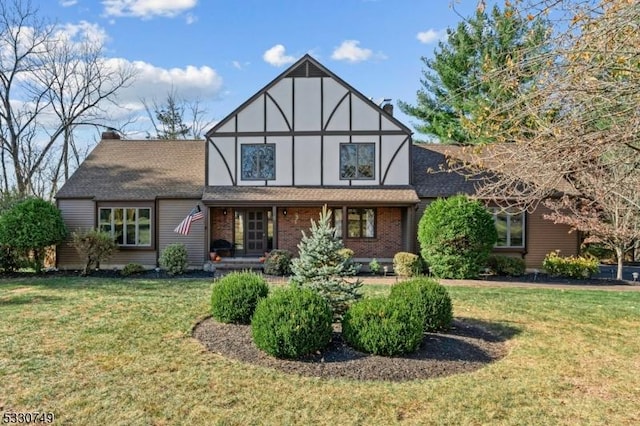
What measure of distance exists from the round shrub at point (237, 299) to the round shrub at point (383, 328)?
1943 millimetres

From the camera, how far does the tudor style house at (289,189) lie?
52.4ft

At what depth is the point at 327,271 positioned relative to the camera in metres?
6.73

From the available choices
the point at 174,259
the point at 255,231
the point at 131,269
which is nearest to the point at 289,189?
the point at 255,231

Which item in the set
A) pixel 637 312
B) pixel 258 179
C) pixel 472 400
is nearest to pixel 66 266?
pixel 258 179

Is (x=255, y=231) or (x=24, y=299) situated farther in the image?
(x=255, y=231)

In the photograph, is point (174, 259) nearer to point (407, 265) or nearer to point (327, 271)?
point (407, 265)

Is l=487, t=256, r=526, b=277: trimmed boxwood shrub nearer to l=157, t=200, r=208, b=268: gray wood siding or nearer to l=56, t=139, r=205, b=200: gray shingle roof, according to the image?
l=157, t=200, r=208, b=268: gray wood siding

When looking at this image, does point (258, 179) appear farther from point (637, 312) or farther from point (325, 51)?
point (637, 312)

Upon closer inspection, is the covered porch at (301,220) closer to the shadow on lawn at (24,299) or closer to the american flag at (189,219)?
the american flag at (189,219)

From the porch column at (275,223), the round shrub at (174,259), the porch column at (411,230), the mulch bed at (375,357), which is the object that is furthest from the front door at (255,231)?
the mulch bed at (375,357)

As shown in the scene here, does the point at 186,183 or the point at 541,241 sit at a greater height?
the point at 186,183

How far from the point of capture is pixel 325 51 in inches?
657

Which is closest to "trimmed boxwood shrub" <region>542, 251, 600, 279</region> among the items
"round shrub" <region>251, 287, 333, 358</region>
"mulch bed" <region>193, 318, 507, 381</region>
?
"mulch bed" <region>193, 318, 507, 381</region>

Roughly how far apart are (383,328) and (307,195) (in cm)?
1041
